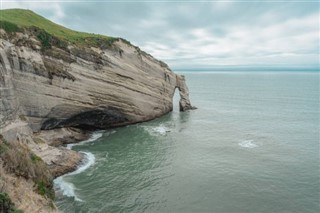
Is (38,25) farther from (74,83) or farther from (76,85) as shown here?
(76,85)

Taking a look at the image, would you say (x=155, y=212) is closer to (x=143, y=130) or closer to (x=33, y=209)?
(x=33, y=209)

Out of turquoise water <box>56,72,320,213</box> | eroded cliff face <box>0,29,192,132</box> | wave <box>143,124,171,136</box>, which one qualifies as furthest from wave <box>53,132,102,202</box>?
wave <box>143,124,171,136</box>

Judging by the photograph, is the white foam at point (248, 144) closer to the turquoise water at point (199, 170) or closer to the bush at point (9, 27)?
the turquoise water at point (199, 170)

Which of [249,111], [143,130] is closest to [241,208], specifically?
[143,130]

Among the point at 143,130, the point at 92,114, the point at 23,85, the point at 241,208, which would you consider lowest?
the point at 241,208

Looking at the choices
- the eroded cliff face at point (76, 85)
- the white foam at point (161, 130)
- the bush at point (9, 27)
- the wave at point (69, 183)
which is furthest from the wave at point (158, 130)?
the bush at point (9, 27)

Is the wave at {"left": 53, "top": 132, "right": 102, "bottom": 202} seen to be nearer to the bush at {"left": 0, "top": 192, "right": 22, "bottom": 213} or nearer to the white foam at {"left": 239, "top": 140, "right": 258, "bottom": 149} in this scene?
Answer: the bush at {"left": 0, "top": 192, "right": 22, "bottom": 213}
